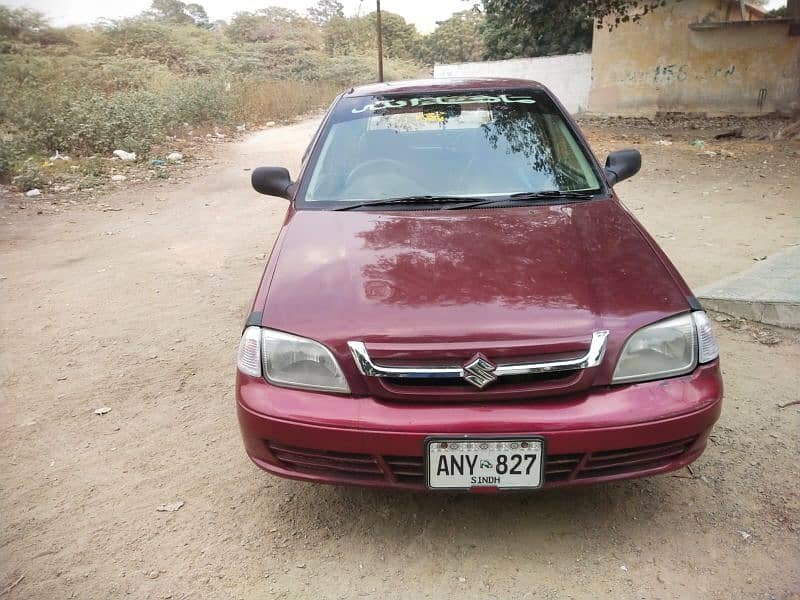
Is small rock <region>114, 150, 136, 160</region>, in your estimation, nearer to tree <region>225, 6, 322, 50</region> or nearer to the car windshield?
the car windshield

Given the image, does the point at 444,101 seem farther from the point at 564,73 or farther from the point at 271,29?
the point at 271,29

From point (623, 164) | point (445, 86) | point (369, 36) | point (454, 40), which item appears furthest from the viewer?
point (369, 36)

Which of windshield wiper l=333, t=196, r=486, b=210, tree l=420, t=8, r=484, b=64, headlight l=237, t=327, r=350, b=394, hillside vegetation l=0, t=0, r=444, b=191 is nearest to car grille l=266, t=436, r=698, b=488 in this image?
headlight l=237, t=327, r=350, b=394

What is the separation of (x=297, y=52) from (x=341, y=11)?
24043 millimetres

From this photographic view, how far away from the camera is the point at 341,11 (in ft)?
193

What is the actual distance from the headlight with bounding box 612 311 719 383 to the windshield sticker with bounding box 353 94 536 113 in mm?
1744

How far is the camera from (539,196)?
9.29ft

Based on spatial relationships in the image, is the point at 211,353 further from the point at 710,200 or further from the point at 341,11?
the point at 341,11

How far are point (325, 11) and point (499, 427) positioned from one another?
208 feet

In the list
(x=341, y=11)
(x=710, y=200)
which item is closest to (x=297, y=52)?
(x=341, y=11)

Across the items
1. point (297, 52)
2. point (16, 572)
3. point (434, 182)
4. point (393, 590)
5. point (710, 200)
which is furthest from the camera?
point (297, 52)

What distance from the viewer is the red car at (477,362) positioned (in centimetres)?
193

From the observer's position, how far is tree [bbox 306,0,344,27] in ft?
188

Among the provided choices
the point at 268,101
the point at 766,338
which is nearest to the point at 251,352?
the point at 766,338
